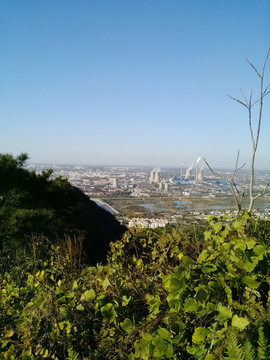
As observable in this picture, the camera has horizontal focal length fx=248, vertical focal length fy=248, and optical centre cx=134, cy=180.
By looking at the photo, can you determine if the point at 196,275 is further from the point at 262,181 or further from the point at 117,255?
the point at 262,181

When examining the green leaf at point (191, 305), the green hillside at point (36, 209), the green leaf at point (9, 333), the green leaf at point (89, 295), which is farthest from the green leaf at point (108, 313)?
the green hillside at point (36, 209)

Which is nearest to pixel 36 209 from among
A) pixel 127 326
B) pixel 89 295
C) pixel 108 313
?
pixel 89 295

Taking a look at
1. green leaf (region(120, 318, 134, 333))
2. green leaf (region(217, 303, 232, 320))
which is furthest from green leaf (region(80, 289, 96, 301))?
green leaf (region(217, 303, 232, 320))

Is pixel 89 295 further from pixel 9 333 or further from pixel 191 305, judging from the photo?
pixel 191 305

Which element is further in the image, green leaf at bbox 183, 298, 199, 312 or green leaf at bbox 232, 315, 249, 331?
green leaf at bbox 183, 298, 199, 312

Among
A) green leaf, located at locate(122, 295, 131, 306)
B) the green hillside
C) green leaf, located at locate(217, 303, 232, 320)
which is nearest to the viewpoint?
green leaf, located at locate(217, 303, 232, 320)

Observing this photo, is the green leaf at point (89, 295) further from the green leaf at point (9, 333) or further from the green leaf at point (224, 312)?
the green leaf at point (224, 312)

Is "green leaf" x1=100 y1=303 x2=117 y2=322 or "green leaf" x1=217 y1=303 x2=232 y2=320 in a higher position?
"green leaf" x1=217 y1=303 x2=232 y2=320

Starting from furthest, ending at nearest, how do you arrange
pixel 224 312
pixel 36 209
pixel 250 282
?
pixel 36 209, pixel 250 282, pixel 224 312

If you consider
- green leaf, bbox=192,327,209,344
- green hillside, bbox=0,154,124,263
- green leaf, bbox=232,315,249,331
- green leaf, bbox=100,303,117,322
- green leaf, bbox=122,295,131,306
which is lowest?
green hillside, bbox=0,154,124,263

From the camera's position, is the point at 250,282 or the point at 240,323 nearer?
the point at 240,323

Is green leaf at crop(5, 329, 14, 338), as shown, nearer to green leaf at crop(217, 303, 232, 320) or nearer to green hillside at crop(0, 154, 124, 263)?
green leaf at crop(217, 303, 232, 320)
